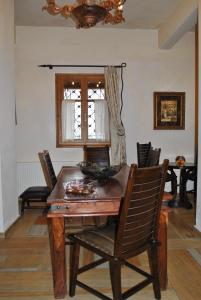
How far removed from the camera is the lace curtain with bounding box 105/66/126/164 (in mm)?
5020

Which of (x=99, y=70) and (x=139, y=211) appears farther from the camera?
(x=99, y=70)

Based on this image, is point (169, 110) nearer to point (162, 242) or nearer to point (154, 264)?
point (162, 242)

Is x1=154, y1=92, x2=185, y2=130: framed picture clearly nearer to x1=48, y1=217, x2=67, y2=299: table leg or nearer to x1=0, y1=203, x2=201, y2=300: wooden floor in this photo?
x1=0, y1=203, x2=201, y2=300: wooden floor

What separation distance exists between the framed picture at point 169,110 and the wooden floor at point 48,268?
223 centimetres

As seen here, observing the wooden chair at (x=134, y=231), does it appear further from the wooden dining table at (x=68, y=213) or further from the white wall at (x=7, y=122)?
the white wall at (x=7, y=122)

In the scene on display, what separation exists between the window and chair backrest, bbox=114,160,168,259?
3428mm

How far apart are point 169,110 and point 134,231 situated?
3922mm

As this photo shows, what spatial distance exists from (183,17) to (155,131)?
78.5 inches

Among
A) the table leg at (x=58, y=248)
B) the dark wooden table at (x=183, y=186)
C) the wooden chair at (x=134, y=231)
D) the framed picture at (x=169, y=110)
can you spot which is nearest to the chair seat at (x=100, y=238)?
the wooden chair at (x=134, y=231)

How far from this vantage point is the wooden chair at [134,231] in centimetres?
160

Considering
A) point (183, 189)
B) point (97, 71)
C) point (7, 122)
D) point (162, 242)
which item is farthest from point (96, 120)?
point (162, 242)

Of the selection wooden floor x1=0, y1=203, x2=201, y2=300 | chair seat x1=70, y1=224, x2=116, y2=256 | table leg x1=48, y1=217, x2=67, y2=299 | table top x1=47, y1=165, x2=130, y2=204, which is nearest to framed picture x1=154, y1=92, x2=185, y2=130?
wooden floor x1=0, y1=203, x2=201, y2=300

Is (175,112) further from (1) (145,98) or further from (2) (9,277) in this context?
(2) (9,277)

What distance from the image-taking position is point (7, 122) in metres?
3.38
